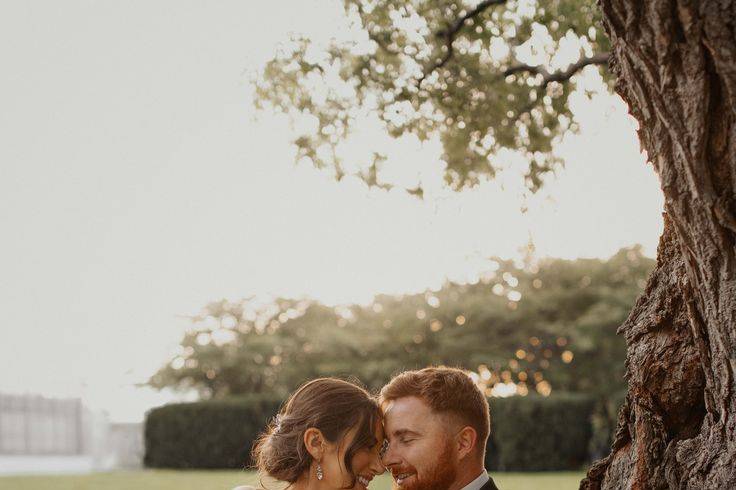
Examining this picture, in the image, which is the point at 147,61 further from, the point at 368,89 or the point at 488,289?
the point at 488,289

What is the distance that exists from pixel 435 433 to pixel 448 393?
180 millimetres

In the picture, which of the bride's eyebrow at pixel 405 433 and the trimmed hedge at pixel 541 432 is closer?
the bride's eyebrow at pixel 405 433

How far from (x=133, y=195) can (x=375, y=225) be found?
20.1ft

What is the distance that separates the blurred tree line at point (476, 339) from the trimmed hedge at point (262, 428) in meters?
4.04

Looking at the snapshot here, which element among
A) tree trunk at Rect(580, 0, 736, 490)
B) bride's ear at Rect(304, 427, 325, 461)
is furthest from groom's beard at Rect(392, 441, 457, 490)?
tree trunk at Rect(580, 0, 736, 490)

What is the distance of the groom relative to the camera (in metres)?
4.04

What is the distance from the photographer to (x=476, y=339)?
29609 millimetres

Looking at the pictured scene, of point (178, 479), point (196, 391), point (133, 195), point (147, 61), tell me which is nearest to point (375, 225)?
point (133, 195)

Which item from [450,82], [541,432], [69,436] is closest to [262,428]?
[541,432]

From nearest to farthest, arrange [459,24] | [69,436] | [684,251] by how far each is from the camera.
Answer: [684,251]
[459,24]
[69,436]

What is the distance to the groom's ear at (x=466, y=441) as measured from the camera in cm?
409

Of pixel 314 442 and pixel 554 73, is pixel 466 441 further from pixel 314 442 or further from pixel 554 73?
pixel 554 73

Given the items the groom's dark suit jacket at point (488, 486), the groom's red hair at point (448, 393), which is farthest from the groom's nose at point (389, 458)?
the groom's dark suit jacket at point (488, 486)

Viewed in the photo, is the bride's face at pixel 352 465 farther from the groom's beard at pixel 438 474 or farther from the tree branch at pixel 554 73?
the tree branch at pixel 554 73
